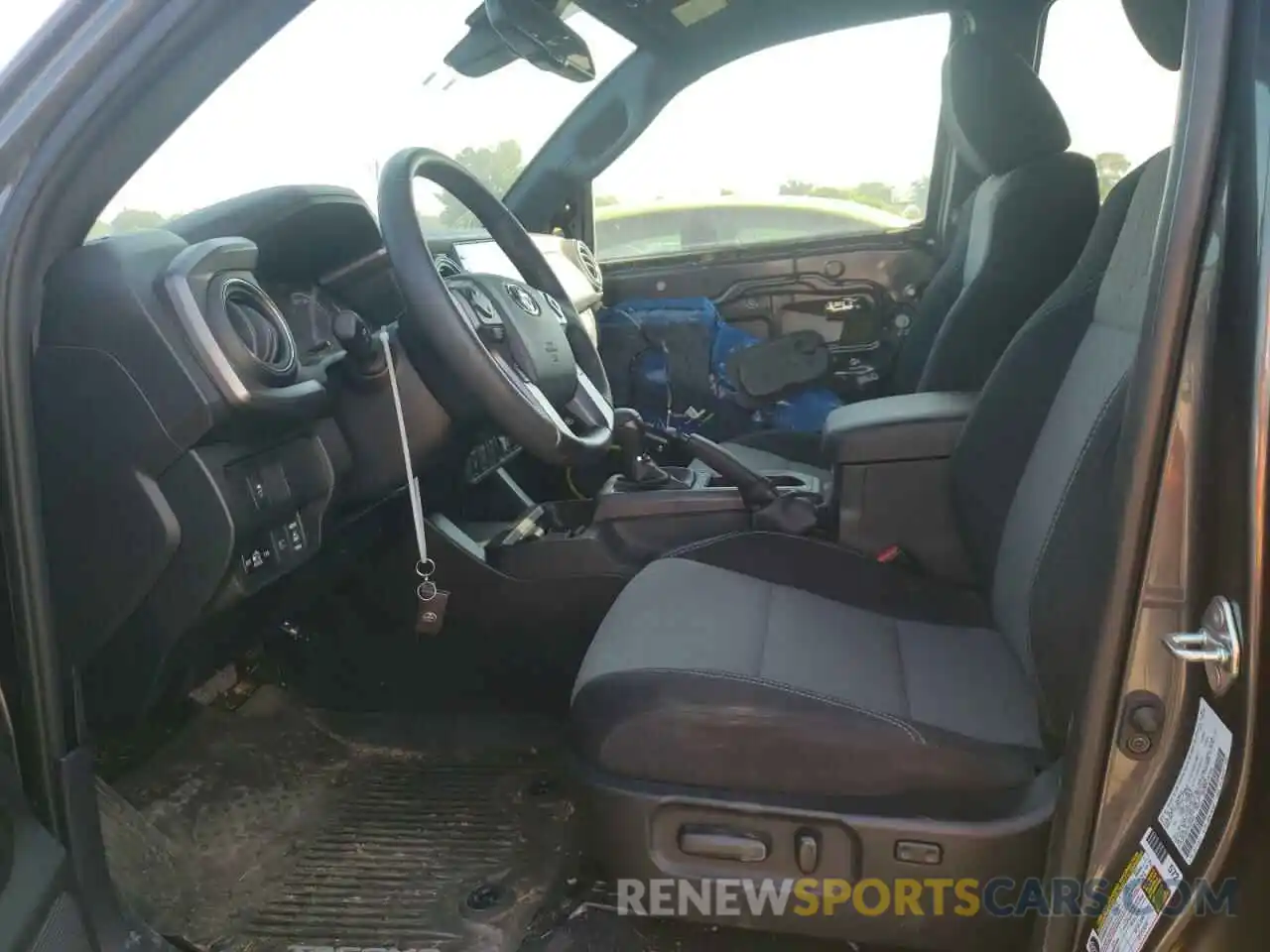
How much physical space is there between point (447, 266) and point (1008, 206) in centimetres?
105

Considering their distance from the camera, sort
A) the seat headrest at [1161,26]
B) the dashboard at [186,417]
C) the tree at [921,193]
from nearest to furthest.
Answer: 1. the dashboard at [186,417]
2. the seat headrest at [1161,26]
3. the tree at [921,193]

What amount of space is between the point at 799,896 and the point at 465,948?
0.47m

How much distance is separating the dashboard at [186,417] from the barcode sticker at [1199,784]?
91 centimetres

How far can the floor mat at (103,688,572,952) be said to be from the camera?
142cm

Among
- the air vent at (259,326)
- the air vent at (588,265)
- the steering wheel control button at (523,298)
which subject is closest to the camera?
the air vent at (259,326)

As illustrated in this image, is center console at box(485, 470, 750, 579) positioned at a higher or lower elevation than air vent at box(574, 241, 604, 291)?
lower

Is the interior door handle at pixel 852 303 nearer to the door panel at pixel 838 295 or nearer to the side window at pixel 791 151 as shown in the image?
the door panel at pixel 838 295

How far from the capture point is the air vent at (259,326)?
1146mm

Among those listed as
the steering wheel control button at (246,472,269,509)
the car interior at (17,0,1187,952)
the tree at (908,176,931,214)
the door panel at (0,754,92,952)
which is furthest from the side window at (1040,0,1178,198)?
the door panel at (0,754,92,952)

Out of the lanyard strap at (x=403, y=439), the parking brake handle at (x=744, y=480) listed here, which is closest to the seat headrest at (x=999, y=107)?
the parking brake handle at (x=744, y=480)

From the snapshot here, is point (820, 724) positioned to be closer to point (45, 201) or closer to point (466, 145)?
point (45, 201)

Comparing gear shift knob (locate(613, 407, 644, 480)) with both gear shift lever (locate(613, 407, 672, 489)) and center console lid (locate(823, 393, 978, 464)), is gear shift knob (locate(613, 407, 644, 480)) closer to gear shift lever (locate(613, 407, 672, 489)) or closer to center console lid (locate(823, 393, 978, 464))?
gear shift lever (locate(613, 407, 672, 489))

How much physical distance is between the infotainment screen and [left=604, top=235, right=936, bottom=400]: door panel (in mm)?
1090

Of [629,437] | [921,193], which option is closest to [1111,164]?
[921,193]
